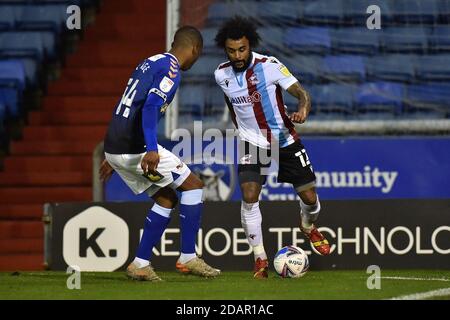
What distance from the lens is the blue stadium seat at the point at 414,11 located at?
11016 mm

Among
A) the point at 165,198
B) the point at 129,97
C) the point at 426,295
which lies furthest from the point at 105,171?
the point at 426,295

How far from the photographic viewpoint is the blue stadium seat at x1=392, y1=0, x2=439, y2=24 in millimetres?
11016

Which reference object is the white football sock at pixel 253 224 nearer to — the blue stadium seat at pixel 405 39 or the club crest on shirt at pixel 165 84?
the club crest on shirt at pixel 165 84

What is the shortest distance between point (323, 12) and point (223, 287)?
193 inches

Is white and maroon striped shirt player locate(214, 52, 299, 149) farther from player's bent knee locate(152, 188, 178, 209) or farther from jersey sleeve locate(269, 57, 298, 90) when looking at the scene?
player's bent knee locate(152, 188, 178, 209)

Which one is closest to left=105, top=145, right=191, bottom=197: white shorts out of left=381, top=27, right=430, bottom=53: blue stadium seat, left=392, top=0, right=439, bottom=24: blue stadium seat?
left=381, top=27, right=430, bottom=53: blue stadium seat

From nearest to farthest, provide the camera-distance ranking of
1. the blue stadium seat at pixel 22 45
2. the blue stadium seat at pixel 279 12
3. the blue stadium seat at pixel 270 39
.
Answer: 1. the blue stadium seat at pixel 270 39
2. the blue stadium seat at pixel 279 12
3. the blue stadium seat at pixel 22 45

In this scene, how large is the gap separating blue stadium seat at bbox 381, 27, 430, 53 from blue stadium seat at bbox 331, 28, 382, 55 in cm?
9

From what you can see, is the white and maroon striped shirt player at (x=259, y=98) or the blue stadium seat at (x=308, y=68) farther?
the blue stadium seat at (x=308, y=68)

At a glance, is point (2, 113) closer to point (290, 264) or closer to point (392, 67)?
point (392, 67)

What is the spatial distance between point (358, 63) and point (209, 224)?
2.52m

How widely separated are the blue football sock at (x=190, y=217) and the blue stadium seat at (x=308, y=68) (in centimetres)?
362

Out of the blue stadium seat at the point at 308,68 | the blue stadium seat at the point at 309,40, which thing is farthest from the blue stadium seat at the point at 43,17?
the blue stadium seat at the point at 308,68
